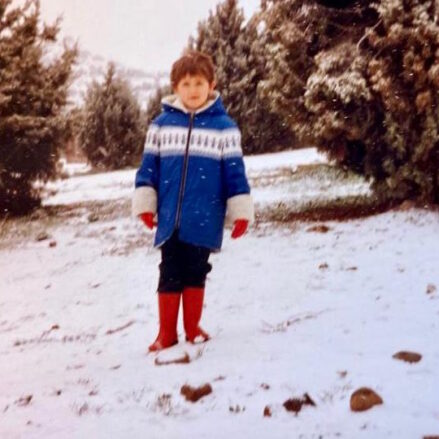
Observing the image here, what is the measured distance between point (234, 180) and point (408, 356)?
0.94m

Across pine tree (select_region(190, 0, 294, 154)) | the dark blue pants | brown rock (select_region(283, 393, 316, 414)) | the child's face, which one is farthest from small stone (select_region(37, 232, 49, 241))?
brown rock (select_region(283, 393, 316, 414))

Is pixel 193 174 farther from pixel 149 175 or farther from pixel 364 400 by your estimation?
pixel 364 400

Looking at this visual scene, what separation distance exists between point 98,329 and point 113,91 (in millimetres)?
Result: 3358

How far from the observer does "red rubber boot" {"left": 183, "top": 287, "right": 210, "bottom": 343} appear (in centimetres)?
250

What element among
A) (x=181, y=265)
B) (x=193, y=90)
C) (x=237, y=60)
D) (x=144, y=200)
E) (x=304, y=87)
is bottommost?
(x=181, y=265)

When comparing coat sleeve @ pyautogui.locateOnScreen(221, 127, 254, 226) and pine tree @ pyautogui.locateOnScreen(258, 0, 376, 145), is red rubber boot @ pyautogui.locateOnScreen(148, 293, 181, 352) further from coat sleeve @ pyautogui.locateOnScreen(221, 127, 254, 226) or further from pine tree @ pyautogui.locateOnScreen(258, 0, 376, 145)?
pine tree @ pyautogui.locateOnScreen(258, 0, 376, 145)

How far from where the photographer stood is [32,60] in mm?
5594

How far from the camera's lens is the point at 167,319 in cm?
247

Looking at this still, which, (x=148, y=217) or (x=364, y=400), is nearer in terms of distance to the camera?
(x=364, y=400)

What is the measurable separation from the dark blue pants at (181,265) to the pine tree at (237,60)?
1823 millimetres

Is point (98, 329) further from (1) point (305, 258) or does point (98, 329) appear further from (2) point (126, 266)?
(1) point (305, 258)

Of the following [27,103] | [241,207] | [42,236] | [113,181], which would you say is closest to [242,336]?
[241,207]

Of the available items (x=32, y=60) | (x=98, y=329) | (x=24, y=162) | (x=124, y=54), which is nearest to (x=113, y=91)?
(x=32, y=60)

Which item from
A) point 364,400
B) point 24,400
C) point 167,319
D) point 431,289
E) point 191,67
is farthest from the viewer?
point 431,289
